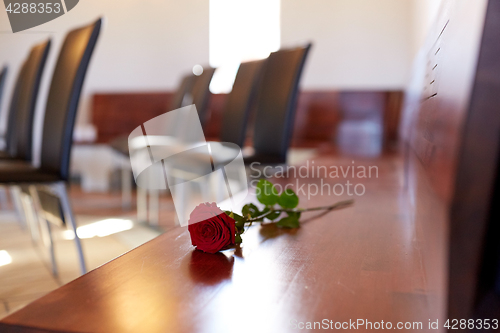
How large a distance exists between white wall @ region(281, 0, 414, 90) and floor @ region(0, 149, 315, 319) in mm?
1501

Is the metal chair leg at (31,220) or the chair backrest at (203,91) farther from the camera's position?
the chair backrest at (203,91)

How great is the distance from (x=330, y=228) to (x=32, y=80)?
1.61 m

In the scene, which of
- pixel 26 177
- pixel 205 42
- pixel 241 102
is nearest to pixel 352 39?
pixel 205 42

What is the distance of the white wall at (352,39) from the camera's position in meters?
3.77

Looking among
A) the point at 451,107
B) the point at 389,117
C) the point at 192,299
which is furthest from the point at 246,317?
the point at 389,117

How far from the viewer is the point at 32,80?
173cm

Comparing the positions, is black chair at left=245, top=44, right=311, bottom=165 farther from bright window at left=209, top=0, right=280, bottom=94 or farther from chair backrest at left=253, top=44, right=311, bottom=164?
bright window at left=209, top=0, right=280, bottom=94

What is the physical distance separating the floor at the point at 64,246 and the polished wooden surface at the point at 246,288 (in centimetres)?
79

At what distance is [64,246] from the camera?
2.07 meters

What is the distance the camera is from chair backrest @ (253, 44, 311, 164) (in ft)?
5.46

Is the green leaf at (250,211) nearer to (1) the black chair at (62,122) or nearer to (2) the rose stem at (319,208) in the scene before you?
(2) the rose stem at (319,208)

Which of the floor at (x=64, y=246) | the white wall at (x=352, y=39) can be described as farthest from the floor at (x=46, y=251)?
the white wall at (x=352, y=39)

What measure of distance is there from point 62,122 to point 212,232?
1.11 meters

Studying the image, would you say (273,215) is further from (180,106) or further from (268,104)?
(180,106)
